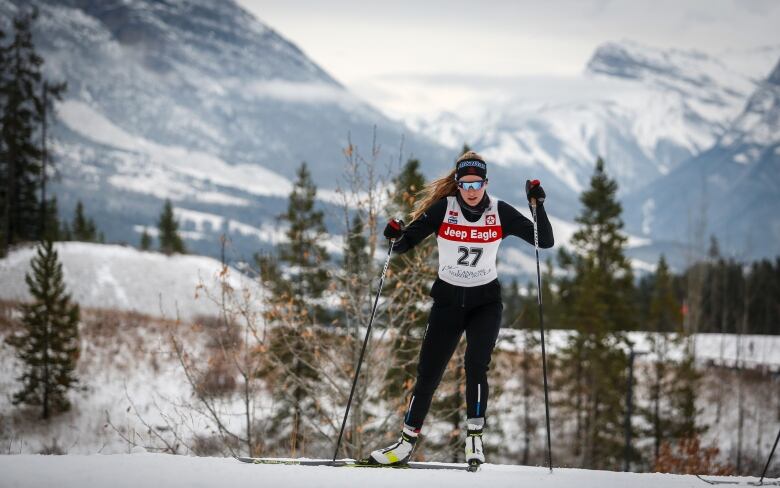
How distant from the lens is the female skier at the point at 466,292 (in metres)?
5.93

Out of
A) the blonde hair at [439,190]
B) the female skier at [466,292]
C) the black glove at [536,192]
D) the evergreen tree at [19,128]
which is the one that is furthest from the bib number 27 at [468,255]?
the evergreen tree at [19,128]

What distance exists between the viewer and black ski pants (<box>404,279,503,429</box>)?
593 cm

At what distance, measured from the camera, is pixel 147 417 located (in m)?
24.9

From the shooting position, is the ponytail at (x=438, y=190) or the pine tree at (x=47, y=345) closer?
the ponytail at (x=438, y=190)

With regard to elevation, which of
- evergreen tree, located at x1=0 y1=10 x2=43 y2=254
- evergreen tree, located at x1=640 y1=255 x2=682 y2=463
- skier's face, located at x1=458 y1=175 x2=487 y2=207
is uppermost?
evergreen tree, located at x1=0 y1=10 x2=43 y2=254

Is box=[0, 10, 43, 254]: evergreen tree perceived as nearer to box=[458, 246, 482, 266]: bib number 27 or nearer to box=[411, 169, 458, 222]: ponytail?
box=[411, 169, 458, 222]: ponytail

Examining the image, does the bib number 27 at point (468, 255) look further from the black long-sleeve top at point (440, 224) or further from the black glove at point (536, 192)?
the black glove at point (536, 192)

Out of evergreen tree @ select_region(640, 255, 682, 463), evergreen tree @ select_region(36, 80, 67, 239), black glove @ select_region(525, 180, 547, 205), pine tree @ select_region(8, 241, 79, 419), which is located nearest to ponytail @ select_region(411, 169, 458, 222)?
black glove @ select_region(525, 180, 547, 205)

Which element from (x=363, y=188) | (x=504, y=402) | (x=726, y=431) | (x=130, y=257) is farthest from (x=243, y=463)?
(x=130, y=257)

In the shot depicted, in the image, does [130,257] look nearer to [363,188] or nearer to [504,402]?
[504,402]

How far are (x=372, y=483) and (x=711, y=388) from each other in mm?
45786

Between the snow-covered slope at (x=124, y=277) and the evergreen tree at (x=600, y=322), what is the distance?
20.3 m

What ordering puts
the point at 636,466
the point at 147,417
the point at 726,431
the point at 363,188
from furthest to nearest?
the point at 726,431 < the point at 636,466 < the point at 147,417 < the point at 363,188

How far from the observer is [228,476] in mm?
4902
